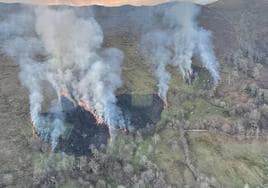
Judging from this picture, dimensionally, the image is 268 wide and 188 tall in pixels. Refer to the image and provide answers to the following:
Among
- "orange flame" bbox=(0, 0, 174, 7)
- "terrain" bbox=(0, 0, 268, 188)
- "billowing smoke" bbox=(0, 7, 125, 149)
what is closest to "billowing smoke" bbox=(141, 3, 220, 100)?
"terrain" bbox=(0, 0, 268, 188)

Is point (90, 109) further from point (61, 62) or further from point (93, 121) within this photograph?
point (61, 62)

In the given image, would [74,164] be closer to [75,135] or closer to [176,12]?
[75,135]

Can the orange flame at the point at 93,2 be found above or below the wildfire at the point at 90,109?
above

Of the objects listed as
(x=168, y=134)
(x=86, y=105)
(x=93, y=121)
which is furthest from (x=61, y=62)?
(x=168, y=134)

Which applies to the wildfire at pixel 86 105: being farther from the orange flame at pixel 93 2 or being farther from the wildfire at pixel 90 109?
the orange flame at pixel 93 2

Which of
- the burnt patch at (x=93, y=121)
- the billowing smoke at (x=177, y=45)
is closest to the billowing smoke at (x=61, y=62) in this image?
the burnt patch at (x=93, y=121)

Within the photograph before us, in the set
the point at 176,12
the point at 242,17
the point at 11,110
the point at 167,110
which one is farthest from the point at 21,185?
the point at 242,17
